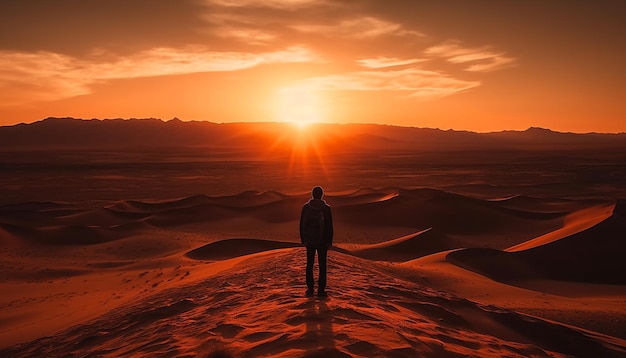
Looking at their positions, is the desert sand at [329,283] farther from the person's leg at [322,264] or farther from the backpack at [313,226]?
the backpack at [313,226]

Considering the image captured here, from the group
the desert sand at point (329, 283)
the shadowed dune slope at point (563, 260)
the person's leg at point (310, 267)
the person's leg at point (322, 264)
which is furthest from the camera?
the shadowed dune slope at point (563, 260)

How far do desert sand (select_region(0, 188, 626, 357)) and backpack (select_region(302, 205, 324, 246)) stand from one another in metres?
0.96

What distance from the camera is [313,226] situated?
6.47 meters

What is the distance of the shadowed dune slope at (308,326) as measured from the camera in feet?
17.1

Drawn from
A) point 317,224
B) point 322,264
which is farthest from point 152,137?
point 317,224

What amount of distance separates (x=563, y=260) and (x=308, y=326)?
13739 millimetres

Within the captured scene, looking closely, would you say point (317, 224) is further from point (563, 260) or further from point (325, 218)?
point (563, 260)

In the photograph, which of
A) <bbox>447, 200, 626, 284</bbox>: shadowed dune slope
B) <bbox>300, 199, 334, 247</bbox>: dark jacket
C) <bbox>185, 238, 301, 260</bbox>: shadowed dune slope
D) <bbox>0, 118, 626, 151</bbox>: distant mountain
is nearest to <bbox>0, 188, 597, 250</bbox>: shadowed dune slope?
<bbox>447, 200, 626, 284</bbox>: shadowed dune slope

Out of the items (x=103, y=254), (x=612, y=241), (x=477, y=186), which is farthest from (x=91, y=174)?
(x=612, y=241)

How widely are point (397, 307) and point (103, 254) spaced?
15571 mm

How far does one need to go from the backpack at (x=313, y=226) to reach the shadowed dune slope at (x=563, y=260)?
414 inches

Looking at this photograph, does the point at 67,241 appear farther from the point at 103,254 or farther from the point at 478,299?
the point at 478,299

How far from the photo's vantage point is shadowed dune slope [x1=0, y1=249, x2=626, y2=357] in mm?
5215

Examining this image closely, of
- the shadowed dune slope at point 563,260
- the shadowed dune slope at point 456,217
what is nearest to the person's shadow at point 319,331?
the shadowed dune slope at point 563,260
